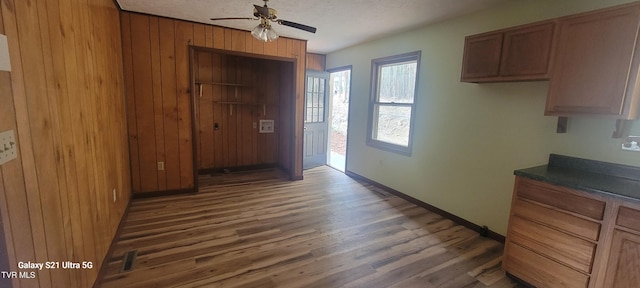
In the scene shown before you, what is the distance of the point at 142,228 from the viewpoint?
2883 millimetres

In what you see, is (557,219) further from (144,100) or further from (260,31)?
(144,100)

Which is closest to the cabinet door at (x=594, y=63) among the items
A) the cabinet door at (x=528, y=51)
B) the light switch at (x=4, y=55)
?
the cabinet door at (x=528, y=51)

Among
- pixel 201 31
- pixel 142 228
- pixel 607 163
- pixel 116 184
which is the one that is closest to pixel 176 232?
pixel 142 228

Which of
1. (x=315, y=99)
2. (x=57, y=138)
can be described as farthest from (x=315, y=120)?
(x=57, y=138)

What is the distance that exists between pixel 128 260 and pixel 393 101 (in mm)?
3734

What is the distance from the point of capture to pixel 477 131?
→ 3023mm

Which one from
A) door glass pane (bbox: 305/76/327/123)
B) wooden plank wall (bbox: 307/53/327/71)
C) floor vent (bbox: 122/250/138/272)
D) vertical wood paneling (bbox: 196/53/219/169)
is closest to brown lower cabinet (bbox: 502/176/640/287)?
floor vent (bbox: 122/250/138/272)

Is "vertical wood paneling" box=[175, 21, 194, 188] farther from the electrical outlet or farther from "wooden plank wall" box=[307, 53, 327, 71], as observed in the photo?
the electrical outlet

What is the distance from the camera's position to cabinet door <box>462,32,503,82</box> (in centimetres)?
252

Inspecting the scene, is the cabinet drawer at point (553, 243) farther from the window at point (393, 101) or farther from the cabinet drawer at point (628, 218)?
the window at point (393, 101)

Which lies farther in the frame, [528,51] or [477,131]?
[477,131]

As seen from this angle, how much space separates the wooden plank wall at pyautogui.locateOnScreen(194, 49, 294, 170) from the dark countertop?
360cm

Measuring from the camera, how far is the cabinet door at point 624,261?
5.36 feet

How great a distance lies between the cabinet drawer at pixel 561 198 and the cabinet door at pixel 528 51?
894mm
